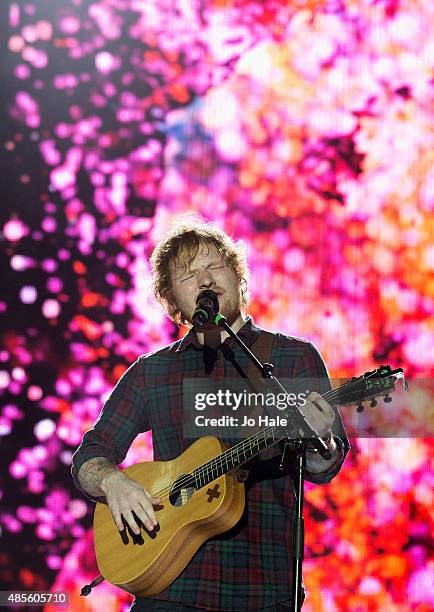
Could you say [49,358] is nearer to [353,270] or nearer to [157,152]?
[157,152]

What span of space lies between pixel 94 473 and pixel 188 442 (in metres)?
0.26

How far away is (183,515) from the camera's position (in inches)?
85.0

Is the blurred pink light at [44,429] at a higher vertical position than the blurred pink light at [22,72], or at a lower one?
lower

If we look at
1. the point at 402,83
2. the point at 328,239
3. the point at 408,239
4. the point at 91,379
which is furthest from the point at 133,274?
the point at 402,83

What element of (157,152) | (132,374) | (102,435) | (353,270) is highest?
(157,152)

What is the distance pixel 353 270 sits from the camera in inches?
135

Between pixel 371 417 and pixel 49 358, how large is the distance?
1.34 metres

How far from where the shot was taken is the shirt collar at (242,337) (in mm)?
2398

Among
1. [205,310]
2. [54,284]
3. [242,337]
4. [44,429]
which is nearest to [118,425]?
[242,337]

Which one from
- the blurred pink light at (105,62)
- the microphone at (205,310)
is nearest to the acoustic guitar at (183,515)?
the microphone at (205,310)

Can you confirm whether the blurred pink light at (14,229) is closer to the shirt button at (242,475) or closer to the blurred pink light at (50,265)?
the blurred pink light at (50,265)

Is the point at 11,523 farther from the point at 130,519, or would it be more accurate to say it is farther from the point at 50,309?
the point at 130,519

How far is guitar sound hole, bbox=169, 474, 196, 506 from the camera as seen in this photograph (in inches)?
86.4

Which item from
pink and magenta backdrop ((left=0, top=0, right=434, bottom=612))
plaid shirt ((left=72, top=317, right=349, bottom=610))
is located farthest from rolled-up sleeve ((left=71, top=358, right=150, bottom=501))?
pink and magenta backdrop ((left=0, top=0, right=434, bottom=612))
